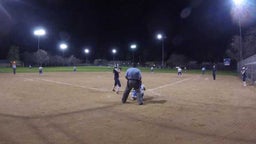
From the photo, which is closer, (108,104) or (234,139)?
(234,139)

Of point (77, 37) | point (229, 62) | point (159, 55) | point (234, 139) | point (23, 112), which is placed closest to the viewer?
point (234, 139)

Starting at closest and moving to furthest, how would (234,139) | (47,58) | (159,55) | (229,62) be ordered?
(234,139) < (229,62) < (47,58) < (159,55)

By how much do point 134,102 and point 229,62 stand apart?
220ft

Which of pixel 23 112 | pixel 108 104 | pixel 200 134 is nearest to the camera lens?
pixel 200 134

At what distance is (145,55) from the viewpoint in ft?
342

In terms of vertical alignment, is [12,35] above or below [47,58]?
above

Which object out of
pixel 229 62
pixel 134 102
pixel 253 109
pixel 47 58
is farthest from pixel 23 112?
pixel 47 58

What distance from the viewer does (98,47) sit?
382 ft

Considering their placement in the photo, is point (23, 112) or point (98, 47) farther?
point (98, 47)

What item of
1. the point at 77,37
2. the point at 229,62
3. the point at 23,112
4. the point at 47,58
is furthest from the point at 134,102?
the point at 77,37

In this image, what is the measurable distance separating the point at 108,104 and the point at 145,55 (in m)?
Result: 91.1

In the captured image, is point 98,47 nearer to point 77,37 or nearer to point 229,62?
point 77,37

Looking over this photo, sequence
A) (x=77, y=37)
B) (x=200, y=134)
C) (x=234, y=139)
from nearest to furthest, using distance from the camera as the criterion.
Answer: (x=234, y=139)
(x=200, y=134)
(x=77, y=37)

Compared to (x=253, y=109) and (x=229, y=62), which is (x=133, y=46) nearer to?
(x=229, y=62)
